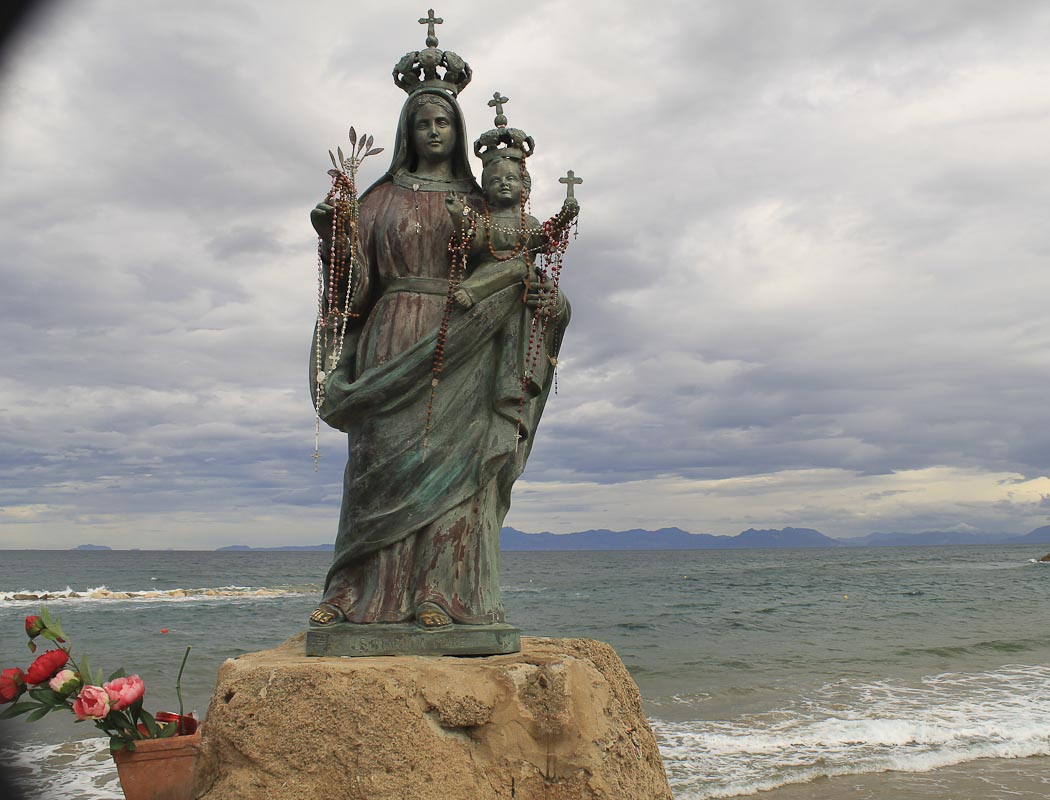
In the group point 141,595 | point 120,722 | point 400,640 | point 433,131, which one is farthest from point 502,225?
point 141,595

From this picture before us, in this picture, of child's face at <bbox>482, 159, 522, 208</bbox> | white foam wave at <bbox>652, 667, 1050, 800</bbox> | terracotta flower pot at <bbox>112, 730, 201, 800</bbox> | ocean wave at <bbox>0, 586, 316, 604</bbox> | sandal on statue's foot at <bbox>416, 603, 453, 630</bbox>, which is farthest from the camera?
ocean wave at <bbox>0, 586, 316, 604</bbox>

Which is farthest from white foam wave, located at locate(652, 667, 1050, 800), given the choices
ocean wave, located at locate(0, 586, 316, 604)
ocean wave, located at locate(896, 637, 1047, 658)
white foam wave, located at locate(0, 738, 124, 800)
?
ocean wave, located at locate(0, 586, 316, 604)

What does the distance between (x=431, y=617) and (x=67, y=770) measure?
6.81 meters

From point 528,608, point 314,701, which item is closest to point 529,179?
point 314,701

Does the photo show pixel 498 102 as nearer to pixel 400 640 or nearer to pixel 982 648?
pixel 400 640

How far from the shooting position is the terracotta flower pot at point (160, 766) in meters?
4.27

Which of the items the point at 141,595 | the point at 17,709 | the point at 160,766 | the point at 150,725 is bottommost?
the point at 141,595

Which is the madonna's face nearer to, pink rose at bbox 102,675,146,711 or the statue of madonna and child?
the statue of madonna and child

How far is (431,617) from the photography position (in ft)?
14.4

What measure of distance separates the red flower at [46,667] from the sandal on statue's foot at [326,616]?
117 centimetres

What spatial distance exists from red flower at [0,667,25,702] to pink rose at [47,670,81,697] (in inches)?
5.1

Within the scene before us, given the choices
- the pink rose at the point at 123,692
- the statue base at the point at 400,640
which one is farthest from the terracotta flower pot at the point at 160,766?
the statue base at the point at 400,640

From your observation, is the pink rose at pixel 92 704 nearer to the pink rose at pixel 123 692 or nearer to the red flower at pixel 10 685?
the pink rose at pixel 123 692

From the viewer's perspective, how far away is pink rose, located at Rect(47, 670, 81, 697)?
14.2 feet
